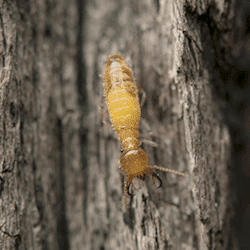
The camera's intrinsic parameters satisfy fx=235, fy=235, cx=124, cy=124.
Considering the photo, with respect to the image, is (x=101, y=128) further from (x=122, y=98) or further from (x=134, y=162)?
(x=134, y=162)

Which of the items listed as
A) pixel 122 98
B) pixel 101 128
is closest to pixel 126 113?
pixel 122 98

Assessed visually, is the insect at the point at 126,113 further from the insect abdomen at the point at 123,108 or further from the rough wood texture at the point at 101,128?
the rough wood texture at the point at 101,128

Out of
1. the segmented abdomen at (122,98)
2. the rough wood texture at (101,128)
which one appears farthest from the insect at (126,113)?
the rough wood texture at (101,128)

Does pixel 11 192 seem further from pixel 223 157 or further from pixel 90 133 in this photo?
pixel 223 157

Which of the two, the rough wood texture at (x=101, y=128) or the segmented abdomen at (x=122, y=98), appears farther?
the segmented abdomen at (x=122, y=98)

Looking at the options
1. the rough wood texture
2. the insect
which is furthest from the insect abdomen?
the rough wood texture

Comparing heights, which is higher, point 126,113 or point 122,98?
point 122,98
